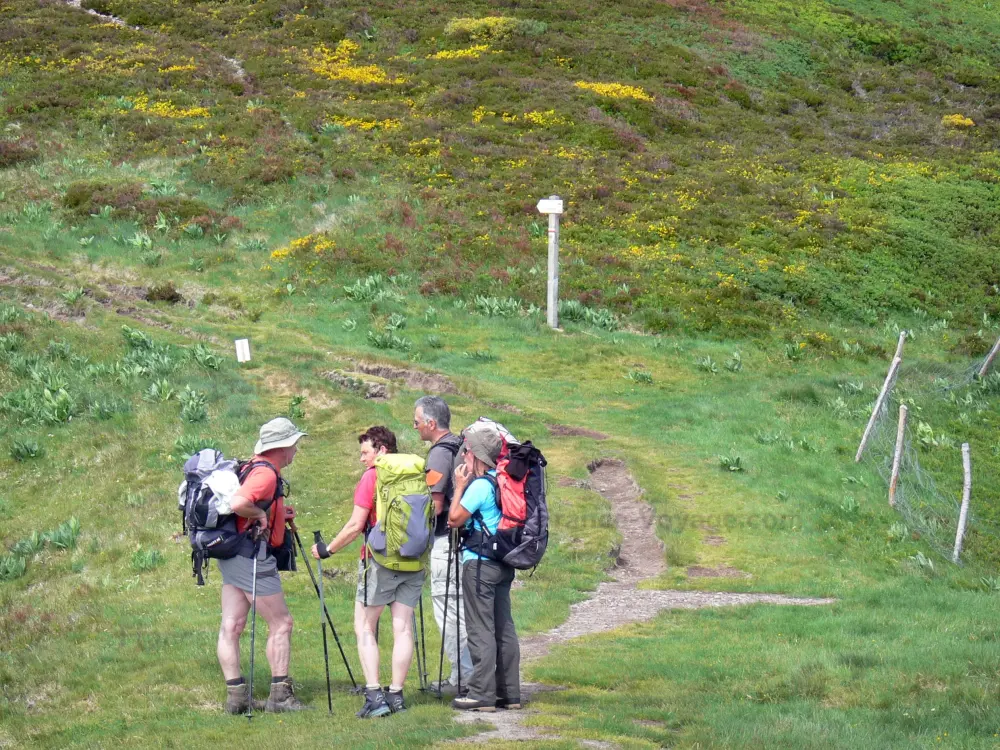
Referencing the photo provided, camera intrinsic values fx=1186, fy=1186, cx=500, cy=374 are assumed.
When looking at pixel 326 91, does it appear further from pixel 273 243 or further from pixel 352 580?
pixel 352 580

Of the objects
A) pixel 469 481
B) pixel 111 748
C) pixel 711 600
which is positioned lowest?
pixel 711 600

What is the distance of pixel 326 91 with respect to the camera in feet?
142

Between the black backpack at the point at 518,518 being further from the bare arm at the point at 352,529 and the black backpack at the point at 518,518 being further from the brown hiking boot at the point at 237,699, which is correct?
the brown hiking boot at the point at 237,699

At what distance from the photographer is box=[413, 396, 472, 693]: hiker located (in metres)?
8.87

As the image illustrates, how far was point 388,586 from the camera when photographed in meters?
8.62

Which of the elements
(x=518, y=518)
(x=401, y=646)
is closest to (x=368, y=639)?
(x=401, y=646)

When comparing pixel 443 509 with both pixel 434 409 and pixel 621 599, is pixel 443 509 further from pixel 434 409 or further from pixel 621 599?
pixel 621 599

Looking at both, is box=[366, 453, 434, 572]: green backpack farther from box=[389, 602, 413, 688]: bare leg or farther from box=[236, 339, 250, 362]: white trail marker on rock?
box=[236, 339, 250, 362]: white trail marker on rock

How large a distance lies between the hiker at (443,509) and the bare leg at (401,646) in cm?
42

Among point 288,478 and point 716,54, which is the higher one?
point 716,54

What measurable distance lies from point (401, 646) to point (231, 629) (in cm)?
133

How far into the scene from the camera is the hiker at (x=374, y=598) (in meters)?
8.49

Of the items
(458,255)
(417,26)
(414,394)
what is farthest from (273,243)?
(417,26)

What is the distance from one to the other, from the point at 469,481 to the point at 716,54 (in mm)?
47410
